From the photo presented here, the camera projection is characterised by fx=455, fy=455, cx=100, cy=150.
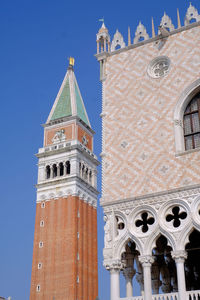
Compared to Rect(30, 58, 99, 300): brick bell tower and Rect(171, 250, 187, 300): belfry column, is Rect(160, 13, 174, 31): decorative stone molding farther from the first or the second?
Rect(30, 58, 99, 300): brick bell tower

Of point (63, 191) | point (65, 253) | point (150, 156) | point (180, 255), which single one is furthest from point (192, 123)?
point (63, 191)

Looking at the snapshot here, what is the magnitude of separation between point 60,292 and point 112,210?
31890mm

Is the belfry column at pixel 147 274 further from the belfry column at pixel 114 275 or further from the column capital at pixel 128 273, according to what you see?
the column capital at pixel 128 273

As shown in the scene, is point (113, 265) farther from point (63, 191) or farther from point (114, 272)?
point (63, 191)

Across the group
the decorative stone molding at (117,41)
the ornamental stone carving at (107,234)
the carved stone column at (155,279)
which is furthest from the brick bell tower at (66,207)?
the decorative stone molding at (117,41)

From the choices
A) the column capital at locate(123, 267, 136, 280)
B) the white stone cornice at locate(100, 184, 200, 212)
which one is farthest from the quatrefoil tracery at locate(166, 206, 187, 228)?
the column capital at locate(123, 267, 136, 280)

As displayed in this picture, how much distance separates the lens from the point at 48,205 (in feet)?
166

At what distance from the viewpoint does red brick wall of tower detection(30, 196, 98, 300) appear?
45.8m

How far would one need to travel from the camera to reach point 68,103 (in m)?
55.8

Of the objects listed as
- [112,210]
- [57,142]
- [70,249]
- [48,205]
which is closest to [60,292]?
[70,249]

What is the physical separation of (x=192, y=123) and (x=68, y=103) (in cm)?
4035

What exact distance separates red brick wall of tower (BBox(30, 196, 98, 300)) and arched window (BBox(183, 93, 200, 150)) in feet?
105

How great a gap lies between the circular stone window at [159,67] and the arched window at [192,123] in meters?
1.70

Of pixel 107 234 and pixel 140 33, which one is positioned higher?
pixel 140 33
